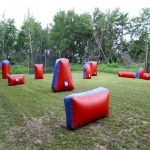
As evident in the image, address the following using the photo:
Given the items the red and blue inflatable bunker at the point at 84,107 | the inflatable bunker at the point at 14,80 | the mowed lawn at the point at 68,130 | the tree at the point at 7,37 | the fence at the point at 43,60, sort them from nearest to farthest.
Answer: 1. the mowed lawn at the point at 68,130
2. the red and blue inflatable bunker at the point at 84,107
3. the inflatable bunker at the point at 14,80
4. the fence at the point at 43,60
5. the tree at the point at 7,37

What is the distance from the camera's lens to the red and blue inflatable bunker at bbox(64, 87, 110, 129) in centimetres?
201

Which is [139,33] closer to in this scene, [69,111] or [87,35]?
[87,35]

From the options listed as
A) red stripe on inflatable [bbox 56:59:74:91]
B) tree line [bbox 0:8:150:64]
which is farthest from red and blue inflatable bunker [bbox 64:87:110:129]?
tree line [bbox 0:8:150:64]

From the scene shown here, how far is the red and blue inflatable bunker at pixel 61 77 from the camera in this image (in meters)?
4.43

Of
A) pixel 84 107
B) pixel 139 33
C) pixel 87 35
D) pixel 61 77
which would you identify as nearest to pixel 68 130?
pixel 84 107

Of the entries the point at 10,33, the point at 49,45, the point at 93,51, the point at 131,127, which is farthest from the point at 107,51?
the point at 131,127

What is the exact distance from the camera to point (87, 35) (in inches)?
653

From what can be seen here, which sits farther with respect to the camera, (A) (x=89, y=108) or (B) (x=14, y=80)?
(B) (x=14, y=80)

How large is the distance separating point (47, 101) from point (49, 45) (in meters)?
13.6

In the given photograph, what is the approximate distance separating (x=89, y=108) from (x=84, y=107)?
0.09 metres

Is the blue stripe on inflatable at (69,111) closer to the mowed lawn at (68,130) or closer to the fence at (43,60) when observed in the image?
the mowed lawn at (68,130)

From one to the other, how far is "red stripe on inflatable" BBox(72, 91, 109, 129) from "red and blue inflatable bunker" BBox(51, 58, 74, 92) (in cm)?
220

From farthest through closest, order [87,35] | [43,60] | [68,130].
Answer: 1. [87,35]
2. [43,60]
3. [68,130]

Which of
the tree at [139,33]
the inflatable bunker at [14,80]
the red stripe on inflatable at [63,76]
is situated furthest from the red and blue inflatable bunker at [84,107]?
the tree at [139,33]
